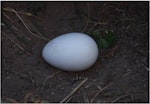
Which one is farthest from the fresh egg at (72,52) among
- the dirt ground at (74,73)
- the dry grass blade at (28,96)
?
the dry grass blade at (28,96)

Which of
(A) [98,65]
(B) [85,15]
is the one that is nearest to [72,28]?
(B) [85,15]

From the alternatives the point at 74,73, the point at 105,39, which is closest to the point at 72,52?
the point at 74,73

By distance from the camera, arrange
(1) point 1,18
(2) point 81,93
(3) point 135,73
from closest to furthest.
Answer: (2) point 81,93 → (3) point 135,73 → (1) point 1,18

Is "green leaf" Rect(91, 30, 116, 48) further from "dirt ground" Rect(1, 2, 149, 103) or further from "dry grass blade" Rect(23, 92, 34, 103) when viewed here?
"dry grass blade" Rect(23, 92, 34, 103)

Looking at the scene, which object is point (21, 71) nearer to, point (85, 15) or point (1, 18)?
point (1, 18)

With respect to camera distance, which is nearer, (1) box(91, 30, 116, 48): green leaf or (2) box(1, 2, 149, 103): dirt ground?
(2) box(1, 2, 149, 103): dirt ground

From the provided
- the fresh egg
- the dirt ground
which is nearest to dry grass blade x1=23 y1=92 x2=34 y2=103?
the dirt ground
